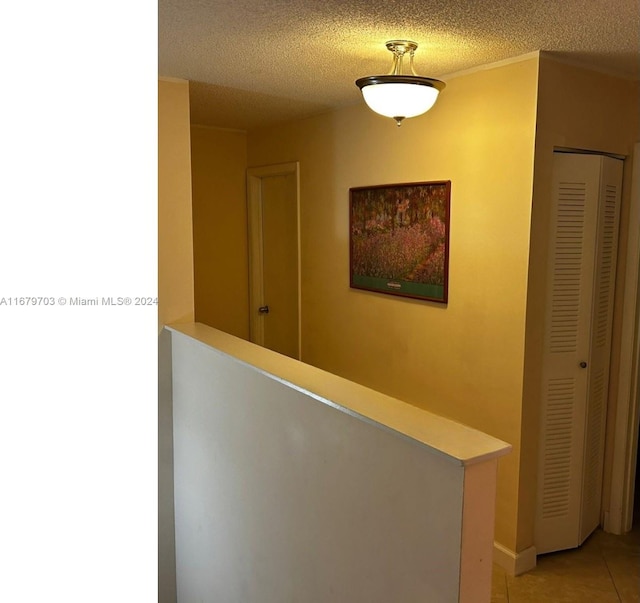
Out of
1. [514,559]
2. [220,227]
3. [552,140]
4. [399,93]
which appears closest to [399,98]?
[399,93]

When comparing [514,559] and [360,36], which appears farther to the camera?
[514,559]

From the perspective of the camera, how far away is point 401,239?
312 centimetres

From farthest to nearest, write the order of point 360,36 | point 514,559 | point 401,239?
point 401,239
point 514,559
point 360,36

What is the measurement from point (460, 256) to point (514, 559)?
1.36 meters

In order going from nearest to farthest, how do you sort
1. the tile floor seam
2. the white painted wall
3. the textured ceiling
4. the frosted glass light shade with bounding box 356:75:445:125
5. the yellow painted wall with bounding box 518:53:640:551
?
the white painted wall < the textured ceiling < the frosted glass light shade with bounding box 356:75:445:125 < the yellow painted wall with bounding box 518:53:640:551 < the tile floor seam

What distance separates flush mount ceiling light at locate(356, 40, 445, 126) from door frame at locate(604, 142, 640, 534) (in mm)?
1199

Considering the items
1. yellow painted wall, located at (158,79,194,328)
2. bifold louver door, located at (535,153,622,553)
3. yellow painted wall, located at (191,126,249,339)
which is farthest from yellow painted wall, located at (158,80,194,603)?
bifold louver door, located at (535,153,622,553)

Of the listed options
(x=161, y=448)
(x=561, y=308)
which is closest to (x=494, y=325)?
(x=561, y=308)

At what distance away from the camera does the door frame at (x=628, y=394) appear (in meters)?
2.84

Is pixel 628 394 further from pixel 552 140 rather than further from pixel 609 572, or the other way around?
pixel 552 140

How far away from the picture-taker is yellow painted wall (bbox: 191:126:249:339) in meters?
4.22

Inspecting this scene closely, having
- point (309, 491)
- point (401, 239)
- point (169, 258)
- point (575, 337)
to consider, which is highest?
point (401, 239)

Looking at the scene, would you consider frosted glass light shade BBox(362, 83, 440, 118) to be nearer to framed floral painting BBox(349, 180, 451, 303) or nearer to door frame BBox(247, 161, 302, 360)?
framed floral painting BBox(349, 180, 451, 303)
